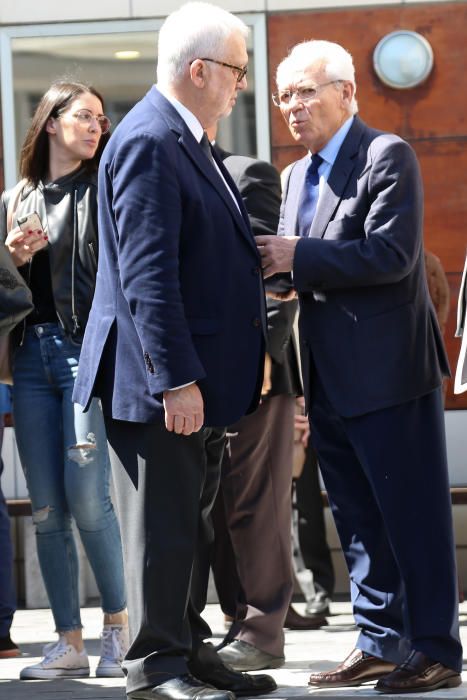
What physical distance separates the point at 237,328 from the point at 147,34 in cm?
435

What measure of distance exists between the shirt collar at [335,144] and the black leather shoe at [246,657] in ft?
5.91

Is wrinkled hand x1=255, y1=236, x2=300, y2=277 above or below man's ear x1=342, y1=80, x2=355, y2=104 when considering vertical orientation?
below

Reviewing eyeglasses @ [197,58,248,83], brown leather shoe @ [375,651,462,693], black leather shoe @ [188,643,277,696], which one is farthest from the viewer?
black leather shoe @ [188,643,277,696]

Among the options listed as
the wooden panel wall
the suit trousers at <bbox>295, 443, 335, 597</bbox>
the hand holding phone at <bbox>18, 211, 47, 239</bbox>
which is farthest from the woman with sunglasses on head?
the wooden panel wall

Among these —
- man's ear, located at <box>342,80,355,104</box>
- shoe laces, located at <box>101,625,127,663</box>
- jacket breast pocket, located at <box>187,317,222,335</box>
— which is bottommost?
shoe laces, located at <box>101,625,127,663</box>

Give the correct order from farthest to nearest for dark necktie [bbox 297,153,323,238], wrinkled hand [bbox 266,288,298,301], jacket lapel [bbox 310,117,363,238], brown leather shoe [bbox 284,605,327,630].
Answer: brown leather shoe [bbox 284,605,327,630] < wrinkled hand [bbox 266,288,298,301] < dark necktie [bbox 297,153,323,238] < jacket lapel [bbox 310,117,363,238]

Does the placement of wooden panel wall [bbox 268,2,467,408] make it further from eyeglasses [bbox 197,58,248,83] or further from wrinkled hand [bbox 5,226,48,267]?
eyeglasses [bbox 197,58,248,83]

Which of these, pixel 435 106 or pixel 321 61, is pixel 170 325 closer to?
pixel 321 61

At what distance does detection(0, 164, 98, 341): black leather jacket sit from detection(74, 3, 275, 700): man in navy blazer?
34.1 inches

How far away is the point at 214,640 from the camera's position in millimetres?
6512

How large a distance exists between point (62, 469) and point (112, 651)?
70 cm

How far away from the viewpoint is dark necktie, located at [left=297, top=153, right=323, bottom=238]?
5148 millimetres

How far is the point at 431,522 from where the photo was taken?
16.1 ft

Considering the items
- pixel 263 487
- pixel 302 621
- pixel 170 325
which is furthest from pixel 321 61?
pixel 302 621
